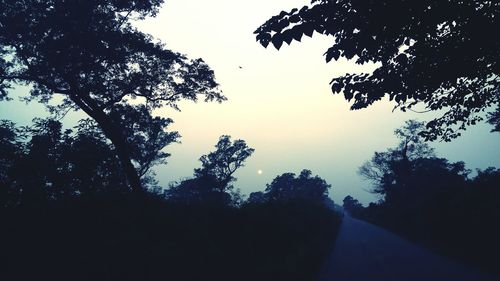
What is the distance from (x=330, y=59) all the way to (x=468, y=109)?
255 inches

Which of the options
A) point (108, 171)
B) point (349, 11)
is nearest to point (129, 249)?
point (108, 171)

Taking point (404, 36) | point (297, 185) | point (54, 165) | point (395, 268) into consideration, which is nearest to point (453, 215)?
point (395, 268)

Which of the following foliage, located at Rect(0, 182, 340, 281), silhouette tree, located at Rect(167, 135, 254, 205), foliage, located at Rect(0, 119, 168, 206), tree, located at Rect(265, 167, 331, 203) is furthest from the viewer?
tree, located at Rect(265, 167, 331, 203)

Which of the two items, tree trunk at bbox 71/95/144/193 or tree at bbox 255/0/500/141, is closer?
tree at bbox 255/0/500/141

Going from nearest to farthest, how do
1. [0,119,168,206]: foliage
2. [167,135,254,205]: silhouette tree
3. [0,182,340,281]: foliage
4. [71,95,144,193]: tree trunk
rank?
[0,182,340,281]: foliage → [0,119,168,206]: foliage → [71,95,144,193]: tree trunk → [167,135,254,205]: silhouette tree

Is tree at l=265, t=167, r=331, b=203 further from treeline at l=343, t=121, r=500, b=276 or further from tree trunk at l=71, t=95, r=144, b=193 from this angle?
tree trunk at l=71, t=95, r=144, b=193

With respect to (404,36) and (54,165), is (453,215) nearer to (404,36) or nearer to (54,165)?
(404,36)

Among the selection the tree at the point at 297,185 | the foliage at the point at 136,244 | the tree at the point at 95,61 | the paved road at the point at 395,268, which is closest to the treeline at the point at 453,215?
the paved road at the point at 395,268

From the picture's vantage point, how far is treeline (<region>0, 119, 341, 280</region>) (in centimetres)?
744

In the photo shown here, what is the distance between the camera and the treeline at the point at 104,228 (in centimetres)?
744

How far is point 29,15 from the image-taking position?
12.8m

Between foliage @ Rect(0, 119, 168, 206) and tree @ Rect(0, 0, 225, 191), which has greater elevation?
tree @ Rect(0, 0, 225, 191)

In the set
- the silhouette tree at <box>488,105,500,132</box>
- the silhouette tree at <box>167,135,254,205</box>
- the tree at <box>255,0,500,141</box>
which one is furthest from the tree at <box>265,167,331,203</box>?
the tree at <box>255,0,500,141</box>

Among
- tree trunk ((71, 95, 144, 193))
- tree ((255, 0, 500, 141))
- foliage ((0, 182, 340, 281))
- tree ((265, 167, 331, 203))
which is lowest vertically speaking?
foliage ((0, 182, 340, 281))
